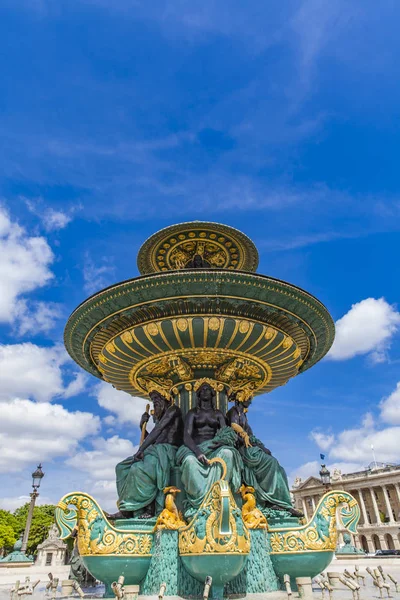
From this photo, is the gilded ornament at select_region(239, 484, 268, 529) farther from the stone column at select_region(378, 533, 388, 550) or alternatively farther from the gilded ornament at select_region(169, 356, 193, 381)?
the stone column at select_region(378, 533, 388, 550)

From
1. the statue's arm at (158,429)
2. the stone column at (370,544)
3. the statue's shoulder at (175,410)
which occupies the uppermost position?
the stone column at (370,544)

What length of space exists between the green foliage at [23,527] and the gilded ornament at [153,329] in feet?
172

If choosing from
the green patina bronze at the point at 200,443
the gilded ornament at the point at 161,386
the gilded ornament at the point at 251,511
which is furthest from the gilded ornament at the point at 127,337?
the gilded ornament at the point at 251,511

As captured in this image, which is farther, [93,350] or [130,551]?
[93,350]

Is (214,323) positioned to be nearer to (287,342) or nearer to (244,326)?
(244,326)

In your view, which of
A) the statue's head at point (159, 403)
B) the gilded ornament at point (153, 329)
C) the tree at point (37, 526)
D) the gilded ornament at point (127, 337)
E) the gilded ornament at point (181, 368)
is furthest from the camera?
the tree at point (37, 526)

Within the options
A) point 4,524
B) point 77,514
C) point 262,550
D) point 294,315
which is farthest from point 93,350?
point 4,524

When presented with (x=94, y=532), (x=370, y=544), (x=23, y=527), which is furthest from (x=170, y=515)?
(x=370, y=544)

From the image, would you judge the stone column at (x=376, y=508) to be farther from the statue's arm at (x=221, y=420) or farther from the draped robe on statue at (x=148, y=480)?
the draped robe on statue at (x=148, y=480)

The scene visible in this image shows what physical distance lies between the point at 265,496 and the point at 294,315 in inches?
122

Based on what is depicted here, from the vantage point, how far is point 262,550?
688cm

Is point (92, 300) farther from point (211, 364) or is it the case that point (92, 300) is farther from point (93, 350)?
point (211, 364)

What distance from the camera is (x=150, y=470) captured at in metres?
7.46

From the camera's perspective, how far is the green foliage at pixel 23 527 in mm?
50344
